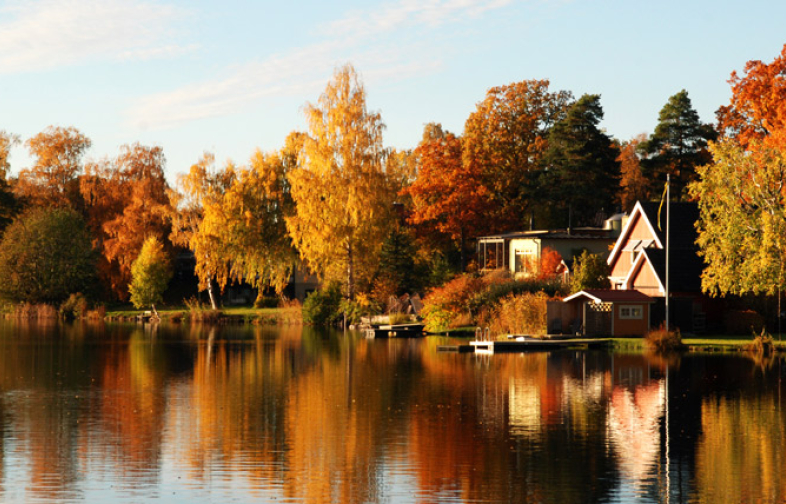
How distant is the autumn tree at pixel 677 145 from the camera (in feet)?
302

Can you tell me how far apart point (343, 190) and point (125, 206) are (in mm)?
31927

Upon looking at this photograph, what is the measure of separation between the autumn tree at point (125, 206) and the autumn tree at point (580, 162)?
33321mm

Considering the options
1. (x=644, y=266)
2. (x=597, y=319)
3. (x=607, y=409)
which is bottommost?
(x=607, y=409)

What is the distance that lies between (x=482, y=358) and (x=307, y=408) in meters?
19.5

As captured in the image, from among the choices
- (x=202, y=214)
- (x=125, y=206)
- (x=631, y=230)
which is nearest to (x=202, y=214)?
(x=202, y=214)

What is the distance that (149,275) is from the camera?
9050cm

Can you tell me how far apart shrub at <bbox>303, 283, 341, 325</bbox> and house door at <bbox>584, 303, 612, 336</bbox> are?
2563cm

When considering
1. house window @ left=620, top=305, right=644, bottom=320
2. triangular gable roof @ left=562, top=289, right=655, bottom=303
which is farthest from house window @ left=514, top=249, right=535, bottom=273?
house window @ left=620, top=305, right=644, bottom=320

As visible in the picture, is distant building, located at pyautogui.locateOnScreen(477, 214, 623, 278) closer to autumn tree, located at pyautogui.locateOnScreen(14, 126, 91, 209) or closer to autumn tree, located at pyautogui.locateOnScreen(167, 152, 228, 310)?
autumn tree, located at pyautogui.locateOnScreen(167, 152, 228, 310)

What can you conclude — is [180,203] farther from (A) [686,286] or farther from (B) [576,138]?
(A) [686,286]

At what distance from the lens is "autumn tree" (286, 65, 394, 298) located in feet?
253

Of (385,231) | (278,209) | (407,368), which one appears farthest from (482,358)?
(278,209)

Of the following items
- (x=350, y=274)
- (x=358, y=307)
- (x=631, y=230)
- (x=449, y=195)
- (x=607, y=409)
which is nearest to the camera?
(x=607, y=409)

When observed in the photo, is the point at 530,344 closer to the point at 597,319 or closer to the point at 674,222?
the point at 597,319
